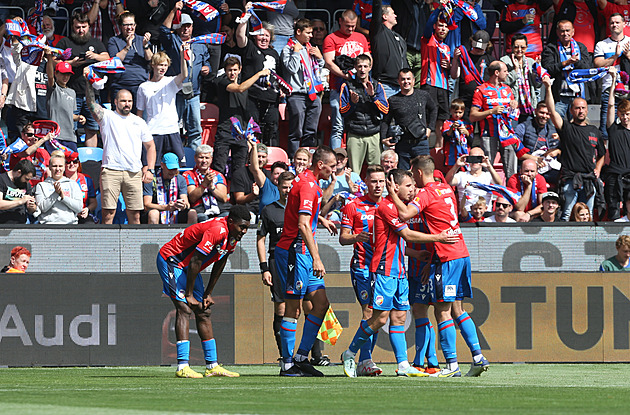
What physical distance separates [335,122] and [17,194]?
5.05 meters

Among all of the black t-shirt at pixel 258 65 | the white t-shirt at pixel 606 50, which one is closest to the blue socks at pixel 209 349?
the black t-shirt at pixel 258 65

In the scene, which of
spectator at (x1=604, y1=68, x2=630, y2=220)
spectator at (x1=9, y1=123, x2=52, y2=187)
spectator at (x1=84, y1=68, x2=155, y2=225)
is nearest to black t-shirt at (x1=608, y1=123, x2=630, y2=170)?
spectator at (x1=604, y1=68, x2=630, y2=220)

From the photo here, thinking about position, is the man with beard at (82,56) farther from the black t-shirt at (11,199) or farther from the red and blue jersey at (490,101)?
the red and blue jersey at (490,101)

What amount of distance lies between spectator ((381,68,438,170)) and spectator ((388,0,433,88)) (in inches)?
54.9

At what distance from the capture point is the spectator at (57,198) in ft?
46.1

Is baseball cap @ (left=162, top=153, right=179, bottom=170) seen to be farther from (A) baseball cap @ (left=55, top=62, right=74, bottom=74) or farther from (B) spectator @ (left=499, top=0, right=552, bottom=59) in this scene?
(B) spectator @ (left=499, top=0, right=552, bottom=59)

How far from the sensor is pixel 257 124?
16.0 metres

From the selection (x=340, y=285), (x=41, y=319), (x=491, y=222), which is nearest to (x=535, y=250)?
(x=491, y=222)

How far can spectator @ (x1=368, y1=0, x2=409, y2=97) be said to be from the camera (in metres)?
17.0

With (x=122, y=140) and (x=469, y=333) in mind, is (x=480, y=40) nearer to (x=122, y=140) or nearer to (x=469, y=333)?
(x=122, y=140)

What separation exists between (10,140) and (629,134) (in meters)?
9.67

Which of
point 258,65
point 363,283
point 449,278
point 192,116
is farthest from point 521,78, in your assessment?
Result: point 449,278

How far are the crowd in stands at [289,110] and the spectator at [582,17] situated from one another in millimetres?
670

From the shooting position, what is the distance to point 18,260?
13383 millimetres
